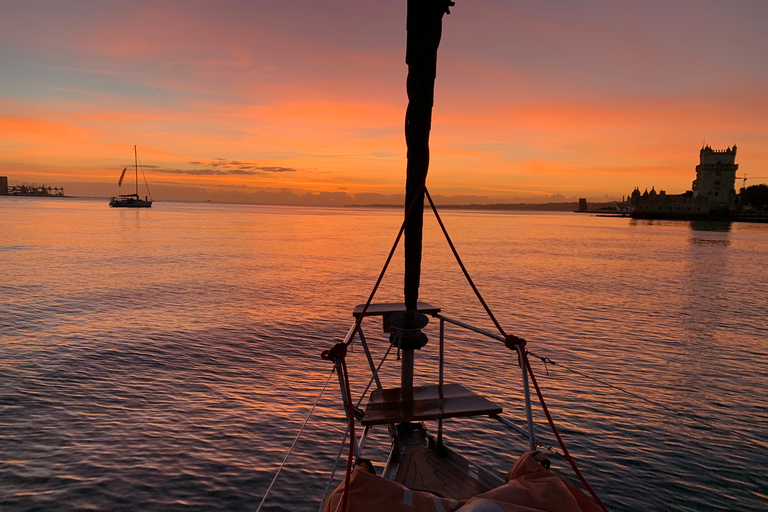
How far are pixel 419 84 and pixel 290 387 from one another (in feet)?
33.8

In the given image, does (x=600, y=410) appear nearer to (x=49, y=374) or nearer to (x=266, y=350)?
(x=266, y=350)

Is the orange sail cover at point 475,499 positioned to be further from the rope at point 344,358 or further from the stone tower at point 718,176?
the stone tower at point 718,176

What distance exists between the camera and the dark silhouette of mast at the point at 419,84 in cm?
526

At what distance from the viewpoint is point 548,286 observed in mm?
33906

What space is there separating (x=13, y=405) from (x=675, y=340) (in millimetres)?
22682

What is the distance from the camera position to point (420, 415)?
5.30m

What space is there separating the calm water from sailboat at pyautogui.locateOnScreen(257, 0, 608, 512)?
320 cm

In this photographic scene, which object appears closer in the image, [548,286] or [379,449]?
[379,449]

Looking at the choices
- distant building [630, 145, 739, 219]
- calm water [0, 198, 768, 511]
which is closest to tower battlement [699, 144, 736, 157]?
distant building [630, 145, 739, 219]

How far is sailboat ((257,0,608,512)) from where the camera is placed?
11.6 ft

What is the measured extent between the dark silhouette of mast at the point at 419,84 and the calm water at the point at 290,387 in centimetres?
587

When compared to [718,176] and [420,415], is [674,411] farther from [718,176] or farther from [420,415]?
[718,176]

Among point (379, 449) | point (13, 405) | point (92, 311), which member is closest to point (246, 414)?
point (379, 449)

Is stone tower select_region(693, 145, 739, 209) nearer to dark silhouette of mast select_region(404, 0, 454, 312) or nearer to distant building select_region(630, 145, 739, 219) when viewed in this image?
distant building select_region(630, 145, 739, 219)
